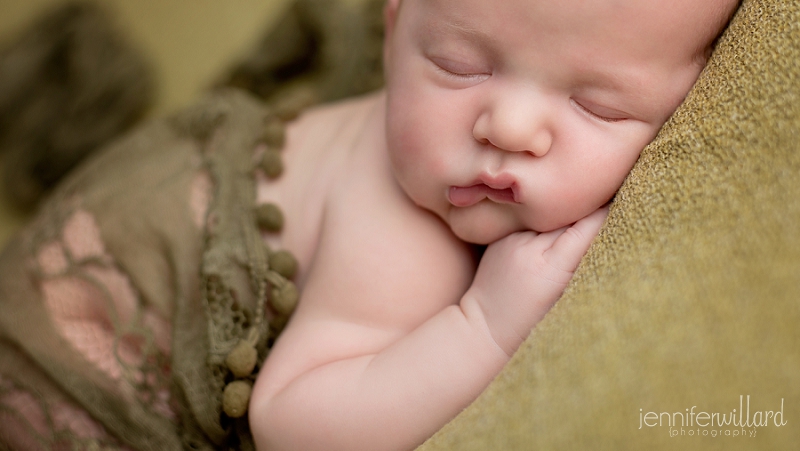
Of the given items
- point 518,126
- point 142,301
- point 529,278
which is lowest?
point 142,301

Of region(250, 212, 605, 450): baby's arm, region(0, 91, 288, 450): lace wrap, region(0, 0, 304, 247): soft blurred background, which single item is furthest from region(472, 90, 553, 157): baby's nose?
region(0, 0, 304, 247): soft blurred background

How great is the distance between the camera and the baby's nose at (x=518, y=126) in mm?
614

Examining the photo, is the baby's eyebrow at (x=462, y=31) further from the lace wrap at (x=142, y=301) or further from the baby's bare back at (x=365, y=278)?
the lace wrap at (x=142, y=301)

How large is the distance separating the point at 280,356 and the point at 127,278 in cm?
29

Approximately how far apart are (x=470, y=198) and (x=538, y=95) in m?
0.13

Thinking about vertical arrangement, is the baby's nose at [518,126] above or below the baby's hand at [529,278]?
above

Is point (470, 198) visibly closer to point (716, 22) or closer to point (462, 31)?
point (462, 31)

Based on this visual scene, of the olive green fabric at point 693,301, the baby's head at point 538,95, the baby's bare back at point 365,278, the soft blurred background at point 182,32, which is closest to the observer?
the olive green fabric at point 693,301

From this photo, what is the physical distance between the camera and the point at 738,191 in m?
0.52

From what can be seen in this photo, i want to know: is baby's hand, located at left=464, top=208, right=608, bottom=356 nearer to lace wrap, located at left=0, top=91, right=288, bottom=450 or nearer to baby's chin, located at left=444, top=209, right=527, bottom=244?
baby's chin, located at left=444, top=209, right=527, bottom=244

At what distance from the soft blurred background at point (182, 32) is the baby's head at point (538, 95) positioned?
94 centimetres

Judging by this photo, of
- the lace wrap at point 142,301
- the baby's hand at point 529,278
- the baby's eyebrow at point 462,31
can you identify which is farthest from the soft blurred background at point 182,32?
the baby's hand at point 529,278

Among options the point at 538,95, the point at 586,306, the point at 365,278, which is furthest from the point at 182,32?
the point at 586,306

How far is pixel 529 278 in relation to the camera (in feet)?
2.13
